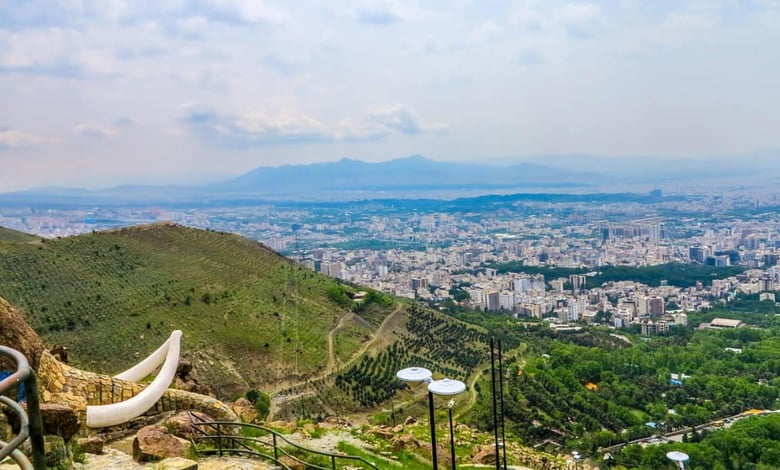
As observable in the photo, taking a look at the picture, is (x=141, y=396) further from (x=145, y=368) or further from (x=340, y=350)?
(x=340, y=350)

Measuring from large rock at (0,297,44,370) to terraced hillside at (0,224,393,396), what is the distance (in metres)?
12.2

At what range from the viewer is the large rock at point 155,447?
247 inches

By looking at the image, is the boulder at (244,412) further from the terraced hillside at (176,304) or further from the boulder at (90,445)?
the terraced hillside at (176,304)

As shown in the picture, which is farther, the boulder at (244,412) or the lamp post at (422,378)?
the boulder at (244,412)

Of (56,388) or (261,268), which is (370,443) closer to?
(56,388)

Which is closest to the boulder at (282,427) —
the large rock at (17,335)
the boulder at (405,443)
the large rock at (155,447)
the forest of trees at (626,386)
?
the boulder at (405,443)

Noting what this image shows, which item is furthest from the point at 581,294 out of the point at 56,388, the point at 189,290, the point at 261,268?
the point at 56,388

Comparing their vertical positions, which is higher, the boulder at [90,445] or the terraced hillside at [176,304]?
the boulder at [90,445]

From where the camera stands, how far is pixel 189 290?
28.4 metres

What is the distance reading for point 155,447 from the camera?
6359 mm

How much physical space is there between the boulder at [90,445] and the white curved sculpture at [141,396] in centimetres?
70

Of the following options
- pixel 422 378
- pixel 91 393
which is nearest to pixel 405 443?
pixel 422 378

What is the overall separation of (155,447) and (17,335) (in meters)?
2.65

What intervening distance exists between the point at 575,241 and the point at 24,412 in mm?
122959
